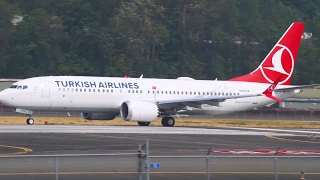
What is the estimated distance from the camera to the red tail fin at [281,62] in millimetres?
57469

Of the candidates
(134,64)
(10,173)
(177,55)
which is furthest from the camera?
(177,55)

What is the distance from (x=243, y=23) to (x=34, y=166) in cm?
8527

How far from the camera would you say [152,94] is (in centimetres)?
5156

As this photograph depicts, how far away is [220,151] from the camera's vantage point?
3006 centimetres

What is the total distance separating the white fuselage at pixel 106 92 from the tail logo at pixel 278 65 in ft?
6.86

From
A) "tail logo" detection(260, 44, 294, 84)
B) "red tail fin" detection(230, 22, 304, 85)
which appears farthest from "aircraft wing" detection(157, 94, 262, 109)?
"tail logo" detection(260, 44, 294, 84)

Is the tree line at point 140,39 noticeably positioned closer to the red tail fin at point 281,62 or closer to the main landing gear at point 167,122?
the red tail fin at point 281,62

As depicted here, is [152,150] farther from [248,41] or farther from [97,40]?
[248,41]

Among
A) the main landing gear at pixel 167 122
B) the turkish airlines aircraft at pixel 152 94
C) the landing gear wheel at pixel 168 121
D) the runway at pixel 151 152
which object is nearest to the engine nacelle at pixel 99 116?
the turkish airlines aircraft at pixel 152 94

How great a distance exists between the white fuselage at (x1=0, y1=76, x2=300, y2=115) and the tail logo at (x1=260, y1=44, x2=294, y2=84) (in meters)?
2.09

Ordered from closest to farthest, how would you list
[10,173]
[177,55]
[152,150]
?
[10,173] → [152,150] → [177,55]

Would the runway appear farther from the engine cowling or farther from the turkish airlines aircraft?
the turkish airlines aircraft

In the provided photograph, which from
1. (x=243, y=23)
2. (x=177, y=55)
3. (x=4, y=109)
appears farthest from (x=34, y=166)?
(x=243, y=23)

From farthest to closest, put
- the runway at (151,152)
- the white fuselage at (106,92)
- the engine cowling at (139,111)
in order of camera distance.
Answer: the engine cowling at (139,111) → the white fuselage at (106,92) → the runway at (151,152)
